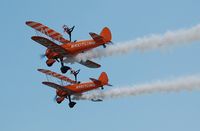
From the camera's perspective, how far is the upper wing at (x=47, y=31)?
208 feet

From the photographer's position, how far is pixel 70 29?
61344 millimetres

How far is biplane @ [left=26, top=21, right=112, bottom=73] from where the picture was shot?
58.6m

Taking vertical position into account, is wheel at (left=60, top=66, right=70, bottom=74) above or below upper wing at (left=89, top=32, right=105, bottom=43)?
below

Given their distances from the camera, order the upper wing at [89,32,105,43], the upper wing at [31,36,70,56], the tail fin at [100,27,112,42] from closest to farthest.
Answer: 1. the upper wing at [89,32,105,43]
2. the tail fin at [100,27,112,42]
3. the upper wing at [31,36,70,56]

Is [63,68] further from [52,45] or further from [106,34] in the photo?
[106,34]

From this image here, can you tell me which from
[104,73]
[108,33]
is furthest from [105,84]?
[108,33]

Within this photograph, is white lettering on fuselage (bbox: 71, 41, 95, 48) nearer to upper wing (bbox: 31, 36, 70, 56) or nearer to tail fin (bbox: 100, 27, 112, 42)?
upper wing (bbox: 31, 36, 70, 56)

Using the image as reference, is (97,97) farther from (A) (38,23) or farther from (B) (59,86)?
(A) (38,23)

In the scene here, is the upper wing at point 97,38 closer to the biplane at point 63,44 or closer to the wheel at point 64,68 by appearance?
the biplane at point 63,44

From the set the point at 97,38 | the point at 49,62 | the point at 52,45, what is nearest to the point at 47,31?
the point at 49,62

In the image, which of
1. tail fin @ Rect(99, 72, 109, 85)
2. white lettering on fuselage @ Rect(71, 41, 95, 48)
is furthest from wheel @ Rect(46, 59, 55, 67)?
tail fin @ Rect(99, 72, 109, 85)

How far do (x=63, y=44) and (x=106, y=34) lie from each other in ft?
12.7

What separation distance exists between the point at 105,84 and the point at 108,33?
5.46m

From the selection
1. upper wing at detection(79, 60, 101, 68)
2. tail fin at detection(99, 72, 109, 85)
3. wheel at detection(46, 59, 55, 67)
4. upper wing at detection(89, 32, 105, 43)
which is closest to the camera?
upper wing at detection(89, 32, 105, 43)
